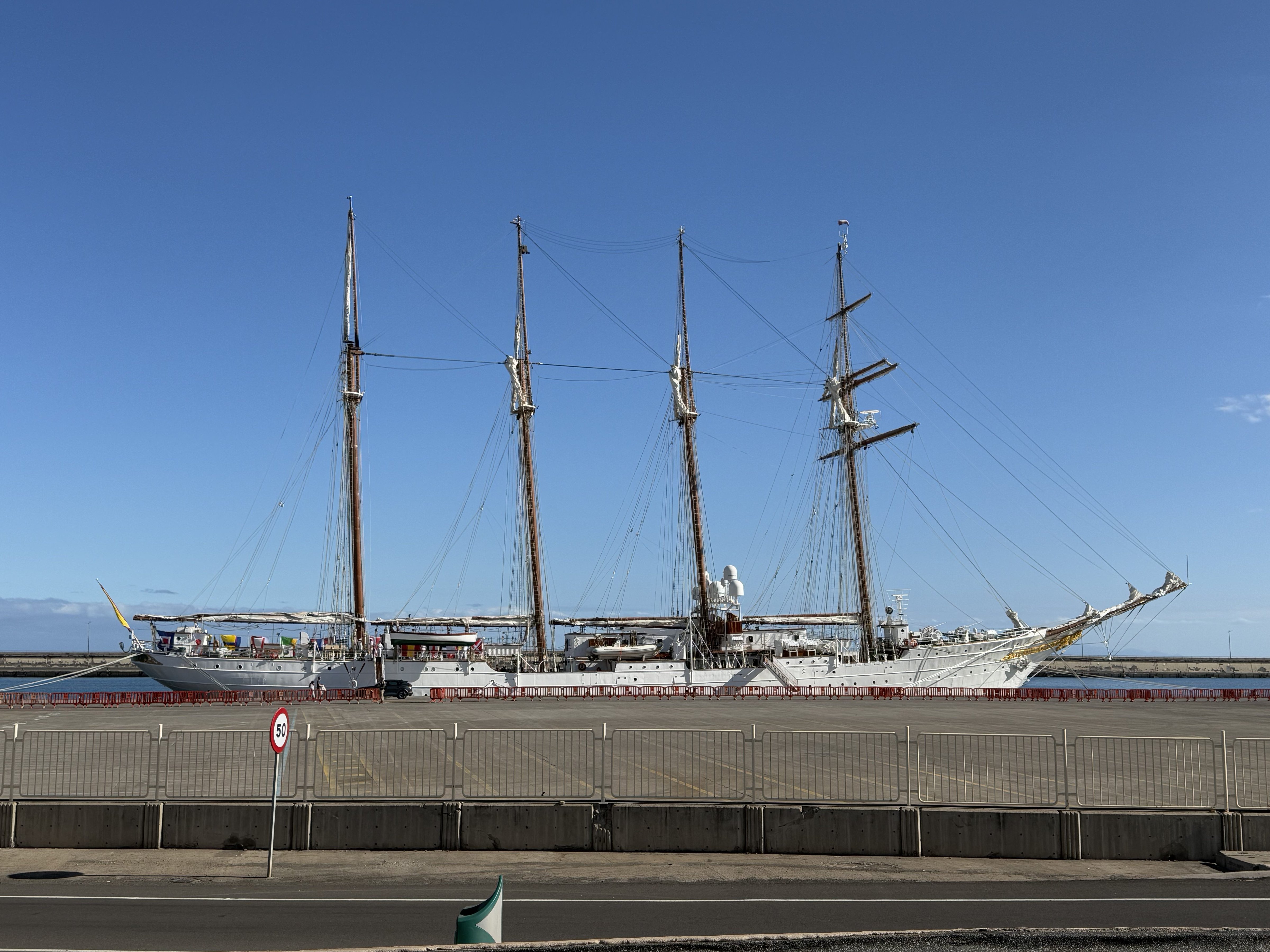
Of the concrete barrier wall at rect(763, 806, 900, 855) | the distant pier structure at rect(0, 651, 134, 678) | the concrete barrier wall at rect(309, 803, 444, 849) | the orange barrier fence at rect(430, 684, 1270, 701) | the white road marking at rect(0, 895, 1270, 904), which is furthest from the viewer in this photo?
the distant pier structure at rect(0, 651, 134, 678)

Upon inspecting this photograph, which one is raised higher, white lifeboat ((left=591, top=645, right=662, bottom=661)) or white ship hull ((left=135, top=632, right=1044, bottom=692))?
white lifeboat ((left=591, top=645, right=662, bottom=661))

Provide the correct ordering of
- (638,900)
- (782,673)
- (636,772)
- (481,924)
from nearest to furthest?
(481,924)
(638,900)
(636,772)
(782,673)

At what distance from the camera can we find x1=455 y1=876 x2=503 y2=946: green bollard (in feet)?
25.6

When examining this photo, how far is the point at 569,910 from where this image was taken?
10.1m

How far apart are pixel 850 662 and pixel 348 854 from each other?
56.9 meters

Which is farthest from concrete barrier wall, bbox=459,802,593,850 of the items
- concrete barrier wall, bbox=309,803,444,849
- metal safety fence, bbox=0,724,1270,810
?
concrete barrier wall, bbox=309,803,444,849

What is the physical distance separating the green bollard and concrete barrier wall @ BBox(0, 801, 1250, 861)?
5193mm

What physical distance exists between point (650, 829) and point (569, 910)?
9.83 ft

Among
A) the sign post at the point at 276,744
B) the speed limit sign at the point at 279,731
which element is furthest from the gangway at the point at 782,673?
the speed limit sign at the point at 279,731

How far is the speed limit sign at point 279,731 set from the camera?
1173 cm

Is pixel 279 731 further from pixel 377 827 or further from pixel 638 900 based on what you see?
pixel 638 900

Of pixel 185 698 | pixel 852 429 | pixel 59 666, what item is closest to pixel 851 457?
pixel 852 429

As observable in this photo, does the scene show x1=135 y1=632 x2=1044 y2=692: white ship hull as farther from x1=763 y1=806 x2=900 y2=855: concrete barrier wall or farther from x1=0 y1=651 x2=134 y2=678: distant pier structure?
x1=0 y1=651 x2=134 y2=678: distant pier structure

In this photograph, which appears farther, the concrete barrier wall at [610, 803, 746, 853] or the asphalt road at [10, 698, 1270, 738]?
the asphalt road at [10, 698, 1270, 738]
